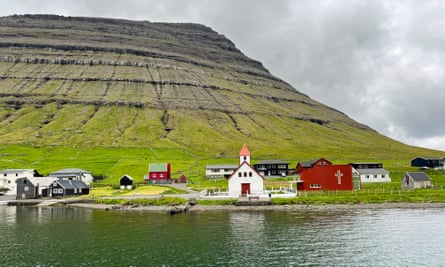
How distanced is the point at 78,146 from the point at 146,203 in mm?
122611

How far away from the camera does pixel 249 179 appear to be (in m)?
91.8

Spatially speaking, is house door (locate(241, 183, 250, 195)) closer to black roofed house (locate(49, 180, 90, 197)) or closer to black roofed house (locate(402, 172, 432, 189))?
black roofed house (locate(402, 172, 432, 189))

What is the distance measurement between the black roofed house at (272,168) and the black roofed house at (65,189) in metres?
59.9

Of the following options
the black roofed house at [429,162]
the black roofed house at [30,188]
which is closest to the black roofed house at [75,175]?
the black roofed house at [30,188]

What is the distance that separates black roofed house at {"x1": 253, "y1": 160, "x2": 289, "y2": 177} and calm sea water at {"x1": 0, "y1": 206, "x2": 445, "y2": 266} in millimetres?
66446

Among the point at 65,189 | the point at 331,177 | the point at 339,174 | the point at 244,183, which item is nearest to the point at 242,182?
the point at 244,183

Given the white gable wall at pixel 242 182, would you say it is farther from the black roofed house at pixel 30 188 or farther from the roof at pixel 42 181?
the black roofed house at pixel 30 188

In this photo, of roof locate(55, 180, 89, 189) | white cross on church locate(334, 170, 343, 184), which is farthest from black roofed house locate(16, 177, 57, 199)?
white cross on church locate(334, 170, 343, 184)

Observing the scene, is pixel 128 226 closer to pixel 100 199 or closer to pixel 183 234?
pixel 183 234

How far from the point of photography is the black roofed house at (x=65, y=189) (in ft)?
374

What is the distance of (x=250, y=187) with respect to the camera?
91.6 meters

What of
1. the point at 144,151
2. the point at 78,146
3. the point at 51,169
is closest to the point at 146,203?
the point at 51,169

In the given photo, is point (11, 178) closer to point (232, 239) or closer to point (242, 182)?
point (242, 182)

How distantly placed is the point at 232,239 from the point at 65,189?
260 ft
